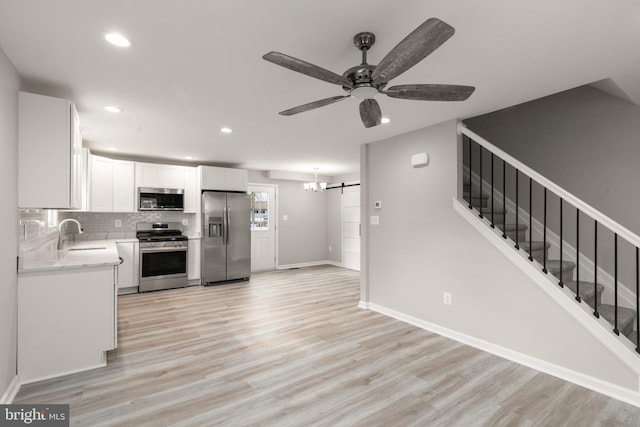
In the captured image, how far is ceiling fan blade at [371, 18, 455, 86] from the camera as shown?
4.16ft

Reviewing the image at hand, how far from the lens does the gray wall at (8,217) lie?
6.64ft

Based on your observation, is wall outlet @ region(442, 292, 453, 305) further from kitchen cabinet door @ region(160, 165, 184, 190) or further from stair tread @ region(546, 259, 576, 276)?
kitchen cabinet door @ region(160, 165, 184, 190)

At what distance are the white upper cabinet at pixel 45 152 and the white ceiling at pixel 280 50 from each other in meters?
0.23

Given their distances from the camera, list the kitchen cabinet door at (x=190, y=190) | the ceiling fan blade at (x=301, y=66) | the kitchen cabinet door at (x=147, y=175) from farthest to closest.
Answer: the kitchen cabinet door at (x=190, y=190)
the kitchen cabinet door at (x=147, y=175)
the ceiling fan blade at (x=301, y=66)

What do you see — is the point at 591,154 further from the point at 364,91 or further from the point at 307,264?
the point at 307,264

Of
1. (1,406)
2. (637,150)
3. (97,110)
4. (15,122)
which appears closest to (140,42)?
(15,122)

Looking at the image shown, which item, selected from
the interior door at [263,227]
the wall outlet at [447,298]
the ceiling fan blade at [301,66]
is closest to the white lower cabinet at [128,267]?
the interior door at [263,227]

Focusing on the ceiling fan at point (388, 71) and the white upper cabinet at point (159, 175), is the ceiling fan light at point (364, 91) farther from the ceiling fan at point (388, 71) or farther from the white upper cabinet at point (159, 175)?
the white upper cabinet at point (159, 175)

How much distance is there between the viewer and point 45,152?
8.00 ft

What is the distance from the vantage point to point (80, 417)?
2.00 metres

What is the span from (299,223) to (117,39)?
6.08 meters

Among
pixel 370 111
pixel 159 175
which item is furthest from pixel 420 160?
pixel 159 175

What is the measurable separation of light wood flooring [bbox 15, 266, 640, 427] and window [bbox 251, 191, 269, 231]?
351cm

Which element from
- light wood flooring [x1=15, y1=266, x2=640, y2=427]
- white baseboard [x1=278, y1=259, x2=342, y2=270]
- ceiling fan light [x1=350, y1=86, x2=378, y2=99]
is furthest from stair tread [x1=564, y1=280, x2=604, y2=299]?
white baseboard [x1=278, y1=259, x2=342, y2=270]
